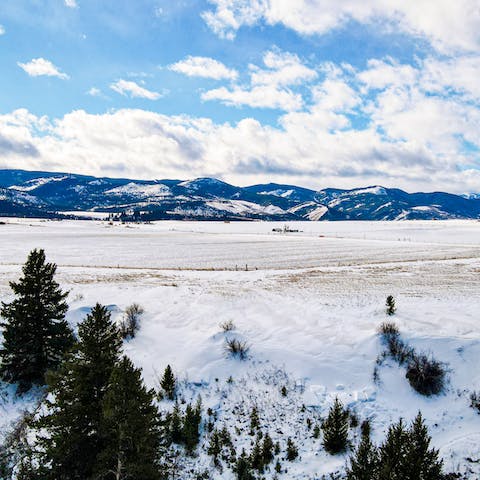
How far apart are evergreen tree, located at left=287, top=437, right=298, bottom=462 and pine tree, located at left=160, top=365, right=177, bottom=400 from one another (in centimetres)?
581

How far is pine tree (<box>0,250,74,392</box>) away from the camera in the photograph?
18531mm

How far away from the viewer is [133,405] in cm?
1074

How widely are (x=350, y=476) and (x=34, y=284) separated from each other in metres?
16.5

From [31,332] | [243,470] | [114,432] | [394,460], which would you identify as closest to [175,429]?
[243,470]

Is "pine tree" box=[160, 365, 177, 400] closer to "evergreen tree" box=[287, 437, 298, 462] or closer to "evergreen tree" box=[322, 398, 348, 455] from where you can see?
"evergreen tree" box=[287, 437, 298, 462]

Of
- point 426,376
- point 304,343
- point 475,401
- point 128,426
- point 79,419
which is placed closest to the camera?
point 128,426

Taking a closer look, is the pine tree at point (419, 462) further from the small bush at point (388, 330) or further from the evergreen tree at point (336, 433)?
the small bush at point (388, 330)

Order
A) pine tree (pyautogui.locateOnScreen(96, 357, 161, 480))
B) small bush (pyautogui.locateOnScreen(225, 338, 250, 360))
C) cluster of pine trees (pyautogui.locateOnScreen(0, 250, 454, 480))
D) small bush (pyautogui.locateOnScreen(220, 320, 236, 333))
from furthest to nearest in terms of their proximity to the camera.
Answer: small bush (pyautogui.locateOnScreen(220, 320, 236, 333))
small bush (pyautogui.locateOnScreen(225, 338, 250, 360))
cluster of pine trees (pyautogui.locateOnScreen(0, 250, 454, 480))
pine tree (pyautogui.locateOnScreen(96, 357, 161, 480))

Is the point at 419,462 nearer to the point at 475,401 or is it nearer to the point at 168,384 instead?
the point at 475,401

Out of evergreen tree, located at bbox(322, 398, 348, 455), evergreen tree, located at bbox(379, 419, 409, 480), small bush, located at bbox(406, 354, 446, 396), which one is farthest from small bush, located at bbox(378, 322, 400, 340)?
evergreen tree, located at bbox(379, 419, 409, 480)

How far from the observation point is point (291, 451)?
14922 mm

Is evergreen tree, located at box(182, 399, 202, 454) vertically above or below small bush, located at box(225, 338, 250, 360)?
below

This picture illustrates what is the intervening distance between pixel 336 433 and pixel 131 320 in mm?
14337

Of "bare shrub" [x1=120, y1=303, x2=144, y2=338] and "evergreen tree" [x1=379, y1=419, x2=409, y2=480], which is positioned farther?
"bare shrub" [x1=120, y1=303, x2=144, y2=338]
